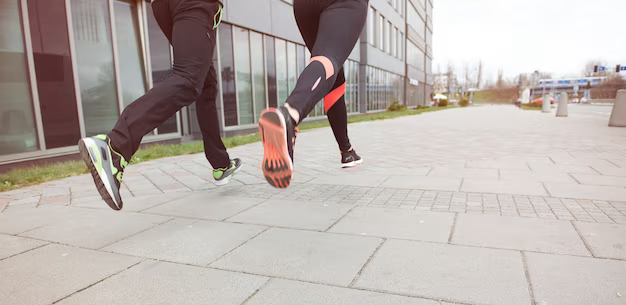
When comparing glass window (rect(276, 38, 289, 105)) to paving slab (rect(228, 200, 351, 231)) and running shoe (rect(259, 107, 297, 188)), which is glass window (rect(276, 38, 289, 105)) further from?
running shoe (rect(259, 107, 297, 188))

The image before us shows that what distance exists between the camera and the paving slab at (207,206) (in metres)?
2.60

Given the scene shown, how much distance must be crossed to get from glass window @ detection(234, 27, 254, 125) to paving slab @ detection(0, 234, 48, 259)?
9.48m

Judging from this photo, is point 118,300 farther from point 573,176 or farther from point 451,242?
point 573,176

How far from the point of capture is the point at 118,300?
1476 millimetres

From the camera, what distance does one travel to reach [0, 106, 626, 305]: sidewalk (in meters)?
1.52

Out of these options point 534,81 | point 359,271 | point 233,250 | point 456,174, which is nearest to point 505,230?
point 359,271

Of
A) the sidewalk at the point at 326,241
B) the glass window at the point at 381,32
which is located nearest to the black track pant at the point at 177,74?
the sidewalk at the point at 326,241

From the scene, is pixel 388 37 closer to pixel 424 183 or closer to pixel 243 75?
pixel 243 75

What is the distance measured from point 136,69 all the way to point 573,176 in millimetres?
7860

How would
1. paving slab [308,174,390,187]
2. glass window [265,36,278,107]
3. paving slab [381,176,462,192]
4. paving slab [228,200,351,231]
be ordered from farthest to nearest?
glass window [265,36,278,107], paving slab [308,174,390,187], paving slab [381,176,462,192], paving slab [228,200,351,231]

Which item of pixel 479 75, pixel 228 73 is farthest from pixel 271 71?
pixel 479 75

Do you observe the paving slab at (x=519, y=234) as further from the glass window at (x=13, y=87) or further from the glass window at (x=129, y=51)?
the glass window at (x=129, y=51)

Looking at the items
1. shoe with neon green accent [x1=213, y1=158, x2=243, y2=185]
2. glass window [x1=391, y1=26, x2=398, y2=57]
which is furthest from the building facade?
glass window [x1=391, y1=26, x2=398, y2=57]

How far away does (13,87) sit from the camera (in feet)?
Answer: 19.3
